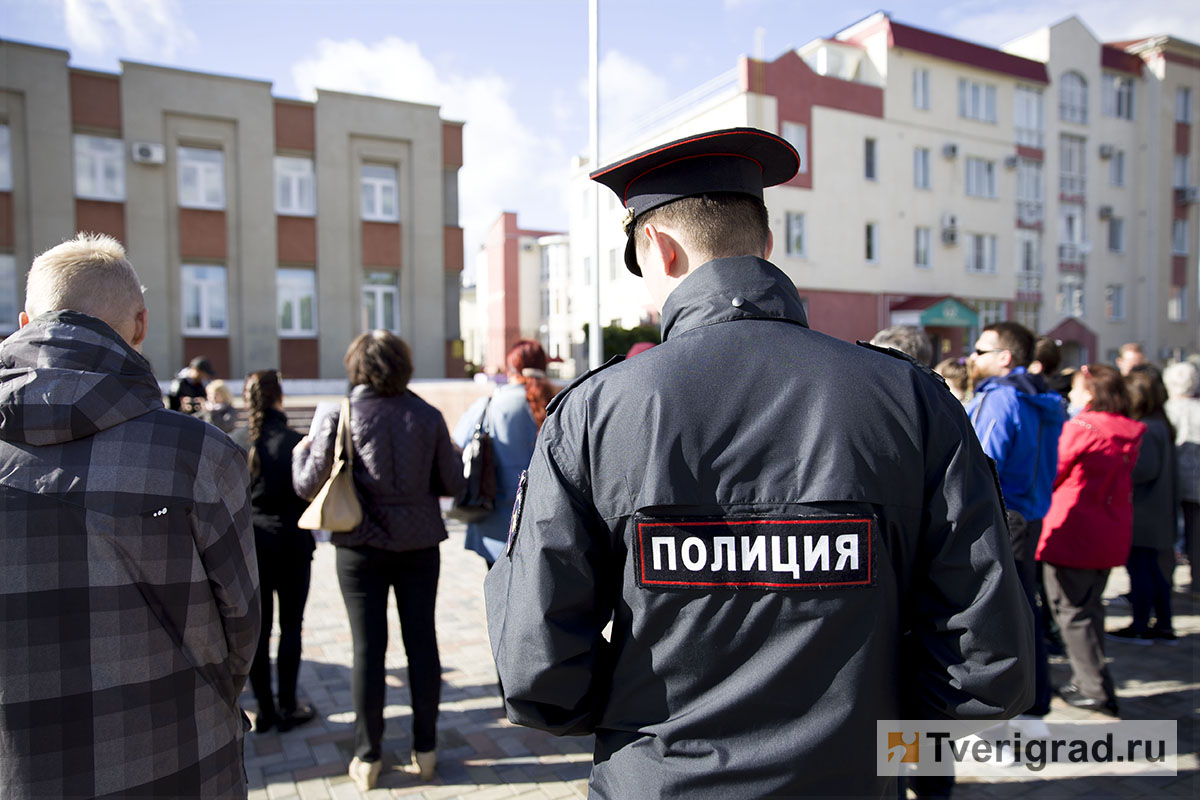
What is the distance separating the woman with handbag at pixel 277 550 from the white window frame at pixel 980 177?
33.2m

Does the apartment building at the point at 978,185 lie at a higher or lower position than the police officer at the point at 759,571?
higher

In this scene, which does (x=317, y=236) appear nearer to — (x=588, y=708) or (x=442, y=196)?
(x=442, y=196)

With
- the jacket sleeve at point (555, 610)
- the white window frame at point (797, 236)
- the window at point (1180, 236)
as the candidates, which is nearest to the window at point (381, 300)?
the white window frame at point (797, 236)

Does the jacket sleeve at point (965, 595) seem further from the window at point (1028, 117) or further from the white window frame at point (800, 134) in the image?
the window at point (1028, 117)

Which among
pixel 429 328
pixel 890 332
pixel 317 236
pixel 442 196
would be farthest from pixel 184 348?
pixel 890 332

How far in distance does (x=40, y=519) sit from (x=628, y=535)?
62.7 inches

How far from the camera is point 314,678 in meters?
5.10

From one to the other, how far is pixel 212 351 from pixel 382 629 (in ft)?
61.0

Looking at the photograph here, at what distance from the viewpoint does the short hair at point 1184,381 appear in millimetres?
6715

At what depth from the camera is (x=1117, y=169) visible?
34.9 metres

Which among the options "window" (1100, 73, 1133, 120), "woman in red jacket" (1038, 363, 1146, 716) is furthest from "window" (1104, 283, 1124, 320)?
"woman in red jacket" (1038, 363, 1146, 716)

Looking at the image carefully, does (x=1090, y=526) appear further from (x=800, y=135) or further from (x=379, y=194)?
(x=800, y=135)

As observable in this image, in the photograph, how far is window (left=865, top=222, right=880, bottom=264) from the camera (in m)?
29.6

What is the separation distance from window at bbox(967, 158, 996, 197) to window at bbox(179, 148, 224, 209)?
28086 millimetres
